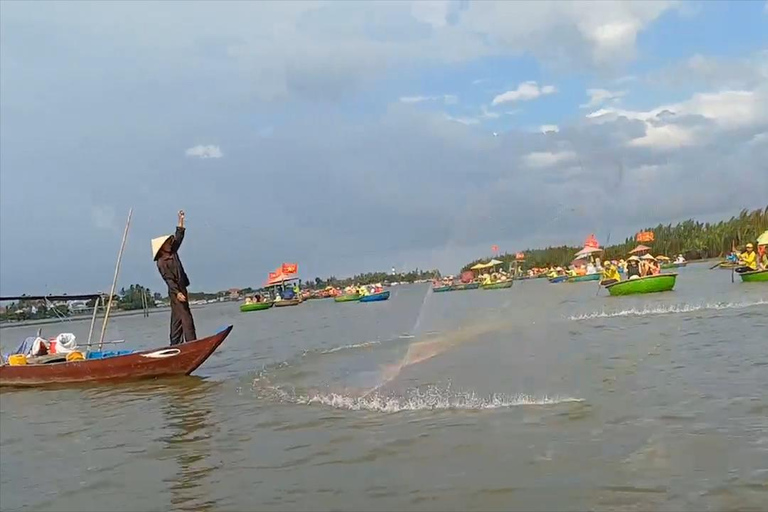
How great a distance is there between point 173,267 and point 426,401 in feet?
29.8

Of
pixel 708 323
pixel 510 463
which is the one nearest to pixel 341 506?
pixel 510 463

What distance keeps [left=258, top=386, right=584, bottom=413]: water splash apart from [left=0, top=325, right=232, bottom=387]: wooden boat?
5.31m

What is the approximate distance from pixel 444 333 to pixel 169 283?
410 inches

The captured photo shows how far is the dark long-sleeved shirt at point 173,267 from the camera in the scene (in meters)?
17.2

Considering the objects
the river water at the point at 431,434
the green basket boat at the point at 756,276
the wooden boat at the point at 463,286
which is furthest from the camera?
the wooden boat at the point at 463,286

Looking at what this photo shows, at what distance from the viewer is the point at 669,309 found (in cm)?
2450

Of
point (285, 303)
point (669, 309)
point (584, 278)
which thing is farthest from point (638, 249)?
point (669, 309)

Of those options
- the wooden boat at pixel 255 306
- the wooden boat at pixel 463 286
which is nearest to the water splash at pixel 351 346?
the wooden boat at pixel 255 306

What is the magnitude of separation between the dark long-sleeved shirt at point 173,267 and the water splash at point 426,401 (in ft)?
19.9

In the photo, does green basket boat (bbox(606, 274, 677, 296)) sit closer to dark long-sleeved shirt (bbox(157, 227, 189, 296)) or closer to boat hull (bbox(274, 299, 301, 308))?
dark long-sleeved shirt (bbox(157, 227, 189, 296))

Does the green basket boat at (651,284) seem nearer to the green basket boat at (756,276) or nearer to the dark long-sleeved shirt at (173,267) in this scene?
the green basket boat at (756,276)

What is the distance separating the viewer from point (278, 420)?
420 inches

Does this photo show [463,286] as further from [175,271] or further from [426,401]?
[426,401]

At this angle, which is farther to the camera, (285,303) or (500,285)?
(285,303)
